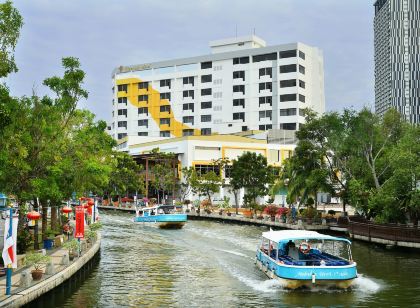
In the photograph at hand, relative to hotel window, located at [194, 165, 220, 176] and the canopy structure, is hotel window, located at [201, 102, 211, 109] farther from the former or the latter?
the canopy structure

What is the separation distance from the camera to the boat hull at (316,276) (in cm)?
2594

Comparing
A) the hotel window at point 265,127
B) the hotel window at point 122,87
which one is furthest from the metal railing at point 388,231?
the hotel window at point 122,87

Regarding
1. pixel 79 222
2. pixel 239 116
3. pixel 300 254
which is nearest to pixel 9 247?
pixel 79 222

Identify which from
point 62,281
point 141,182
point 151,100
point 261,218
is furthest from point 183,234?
point 151,100

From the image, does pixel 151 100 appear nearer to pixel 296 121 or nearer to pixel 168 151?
pixel 168 151

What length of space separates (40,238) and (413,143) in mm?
29692

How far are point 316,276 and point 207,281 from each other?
6298mm

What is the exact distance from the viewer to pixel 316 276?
1020 inches

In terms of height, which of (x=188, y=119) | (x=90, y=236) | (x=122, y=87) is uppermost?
(x=122, y=87)

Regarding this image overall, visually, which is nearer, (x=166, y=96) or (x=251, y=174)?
(x=251, y=174)

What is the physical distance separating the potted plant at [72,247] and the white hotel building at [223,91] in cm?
8297

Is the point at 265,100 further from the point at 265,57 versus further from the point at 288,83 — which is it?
the point at 265,57

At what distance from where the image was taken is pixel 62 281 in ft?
86.9

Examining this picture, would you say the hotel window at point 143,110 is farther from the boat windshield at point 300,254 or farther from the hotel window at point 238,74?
the boat windshield at point 300,254
